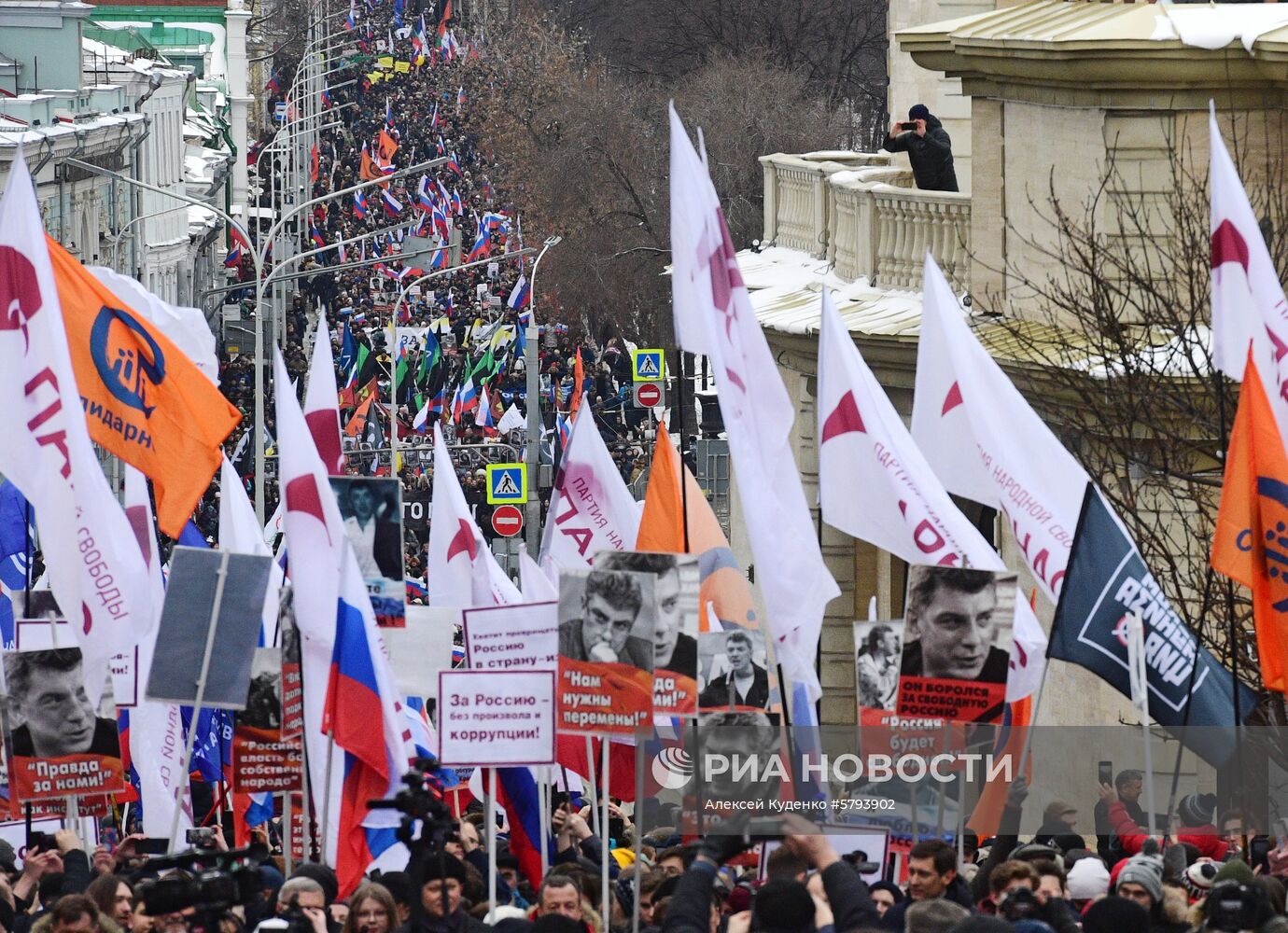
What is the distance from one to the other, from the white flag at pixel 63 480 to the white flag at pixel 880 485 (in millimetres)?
3271

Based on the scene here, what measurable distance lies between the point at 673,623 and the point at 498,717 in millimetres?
824

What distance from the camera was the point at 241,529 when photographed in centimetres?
1909

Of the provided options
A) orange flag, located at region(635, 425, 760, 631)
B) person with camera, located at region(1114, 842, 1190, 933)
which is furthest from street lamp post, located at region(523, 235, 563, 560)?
person with camera, located at region(1114, 842, 1190, 933)

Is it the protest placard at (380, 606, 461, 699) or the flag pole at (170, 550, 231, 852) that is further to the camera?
the protest placard at (380, 606, 461, 699)

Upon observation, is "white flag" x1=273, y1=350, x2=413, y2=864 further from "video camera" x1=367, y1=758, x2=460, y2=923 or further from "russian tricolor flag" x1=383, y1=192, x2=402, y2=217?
"russian tricolor flag" x1=383, y1=192, x2=402, y2=217

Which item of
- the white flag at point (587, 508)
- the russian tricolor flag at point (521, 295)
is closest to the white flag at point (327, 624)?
the white flag at point (587, 508)

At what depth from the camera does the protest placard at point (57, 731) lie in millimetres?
14422

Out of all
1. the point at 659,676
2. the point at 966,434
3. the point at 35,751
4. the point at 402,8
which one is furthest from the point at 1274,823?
the point at 402,8

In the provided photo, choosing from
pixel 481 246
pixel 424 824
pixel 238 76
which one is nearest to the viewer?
pixel 424 824

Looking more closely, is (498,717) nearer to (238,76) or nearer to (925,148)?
(925,148)

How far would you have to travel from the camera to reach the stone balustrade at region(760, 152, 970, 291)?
1050 inches

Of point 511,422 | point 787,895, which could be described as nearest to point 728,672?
point 787,895

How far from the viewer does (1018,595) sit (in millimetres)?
14414

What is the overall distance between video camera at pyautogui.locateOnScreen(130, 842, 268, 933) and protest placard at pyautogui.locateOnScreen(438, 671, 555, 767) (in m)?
2.65
